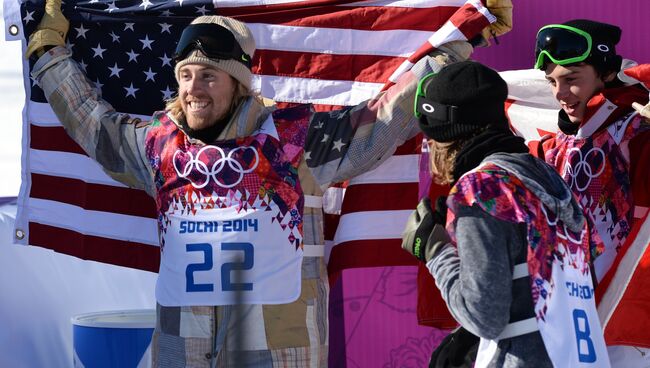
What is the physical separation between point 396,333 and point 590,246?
1736 millimetres

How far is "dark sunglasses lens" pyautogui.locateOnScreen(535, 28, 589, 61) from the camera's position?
384cm

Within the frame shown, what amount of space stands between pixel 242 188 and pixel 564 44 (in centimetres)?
119

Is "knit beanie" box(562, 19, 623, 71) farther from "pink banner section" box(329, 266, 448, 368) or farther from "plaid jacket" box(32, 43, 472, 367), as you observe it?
"pink banner section" box(329, 266, 448, 368)

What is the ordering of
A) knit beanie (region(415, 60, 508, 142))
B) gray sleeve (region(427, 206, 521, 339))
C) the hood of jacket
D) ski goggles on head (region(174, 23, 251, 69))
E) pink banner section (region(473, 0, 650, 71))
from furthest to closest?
1. pink banner section (region(473, 0, 650, 71))
2. ski goggles on head (region(174, 23, 251, 69))
3. knit beanie (region(415, 60, 508, 142))
4. the hood of jacket
5. gray sleeve (region(427, 206, 521, 339))

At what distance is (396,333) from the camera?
184 inches

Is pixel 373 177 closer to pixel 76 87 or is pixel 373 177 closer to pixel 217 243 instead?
pixel 217 243

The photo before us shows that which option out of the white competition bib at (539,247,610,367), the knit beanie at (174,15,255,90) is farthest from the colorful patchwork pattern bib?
the white competition bib at (539,247,610,367)

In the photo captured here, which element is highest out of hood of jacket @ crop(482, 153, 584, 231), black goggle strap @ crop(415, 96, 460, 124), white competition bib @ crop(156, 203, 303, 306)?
black goggle strap @ crop(415, 96, 460, 124)

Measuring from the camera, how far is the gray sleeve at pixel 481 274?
2.63 meters

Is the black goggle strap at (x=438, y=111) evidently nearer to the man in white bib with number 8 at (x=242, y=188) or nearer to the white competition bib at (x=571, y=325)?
the white competition bib at (x=571, y=325)

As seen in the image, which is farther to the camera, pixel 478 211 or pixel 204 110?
pixel 204 110

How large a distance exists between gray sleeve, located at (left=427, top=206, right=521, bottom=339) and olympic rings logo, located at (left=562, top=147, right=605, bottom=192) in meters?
1.21

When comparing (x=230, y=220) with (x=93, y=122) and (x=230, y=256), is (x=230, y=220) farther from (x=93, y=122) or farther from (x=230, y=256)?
(x=93, y=122)

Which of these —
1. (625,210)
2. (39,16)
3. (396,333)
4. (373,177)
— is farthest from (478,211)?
(39,16)
